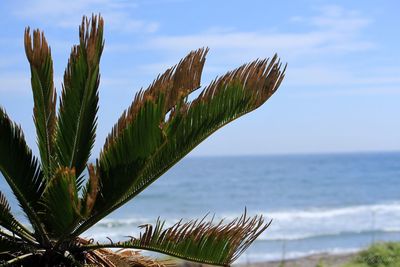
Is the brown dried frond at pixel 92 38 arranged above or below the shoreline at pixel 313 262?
above

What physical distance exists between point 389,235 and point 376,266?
12.0 m

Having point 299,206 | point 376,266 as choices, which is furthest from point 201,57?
point 299,206

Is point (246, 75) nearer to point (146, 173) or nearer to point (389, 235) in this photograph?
point (146, 173)

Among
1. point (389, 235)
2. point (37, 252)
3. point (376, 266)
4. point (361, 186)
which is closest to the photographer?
point (37, 252)

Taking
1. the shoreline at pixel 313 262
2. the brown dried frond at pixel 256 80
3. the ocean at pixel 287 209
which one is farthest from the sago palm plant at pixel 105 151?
the shoreline at pixel 313 262

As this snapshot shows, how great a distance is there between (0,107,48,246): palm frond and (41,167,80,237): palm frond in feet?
0.28

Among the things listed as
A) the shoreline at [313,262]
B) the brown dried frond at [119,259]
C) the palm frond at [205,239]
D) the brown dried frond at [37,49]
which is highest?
the brown dried frond at [37,49]

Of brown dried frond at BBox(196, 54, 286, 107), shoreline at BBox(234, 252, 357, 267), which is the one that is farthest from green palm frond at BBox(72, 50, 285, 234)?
shoreline at BBox(234, 252, 357, 267)

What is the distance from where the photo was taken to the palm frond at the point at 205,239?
4.32 meters

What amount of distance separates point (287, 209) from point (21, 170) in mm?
37146

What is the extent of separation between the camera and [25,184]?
4.50 m

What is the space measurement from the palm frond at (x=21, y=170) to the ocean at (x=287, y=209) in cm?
610

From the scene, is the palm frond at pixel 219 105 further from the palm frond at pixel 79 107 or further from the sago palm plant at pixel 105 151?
the palm frond at pixel 79 107

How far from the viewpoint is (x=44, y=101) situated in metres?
4.61
